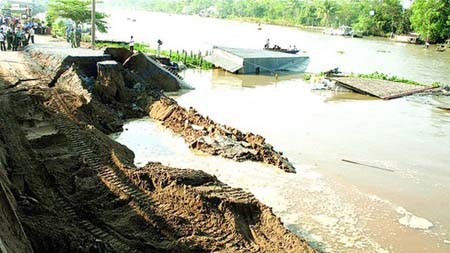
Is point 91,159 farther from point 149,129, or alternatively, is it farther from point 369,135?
point 369,135

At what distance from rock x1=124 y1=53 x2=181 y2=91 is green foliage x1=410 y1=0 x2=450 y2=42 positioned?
54.3 metres

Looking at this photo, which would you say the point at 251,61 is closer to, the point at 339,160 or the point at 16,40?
the point at 16,40

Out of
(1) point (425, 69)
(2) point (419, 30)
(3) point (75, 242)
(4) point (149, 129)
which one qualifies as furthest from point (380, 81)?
(2) point (419, 30)

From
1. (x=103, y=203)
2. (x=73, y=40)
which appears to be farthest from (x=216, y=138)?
(x=73, y=40)

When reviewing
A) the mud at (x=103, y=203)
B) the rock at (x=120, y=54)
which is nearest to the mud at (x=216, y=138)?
the mud at (x=103, y=203)

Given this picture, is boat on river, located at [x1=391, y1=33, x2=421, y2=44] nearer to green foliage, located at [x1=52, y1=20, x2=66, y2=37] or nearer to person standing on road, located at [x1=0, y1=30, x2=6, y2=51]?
green foliage, located at [x1=52, y1=20, x2=66, y2=37]

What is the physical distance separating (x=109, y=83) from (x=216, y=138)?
5.94 meters

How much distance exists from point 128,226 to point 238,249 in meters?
1.76

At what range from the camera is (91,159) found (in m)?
9.84

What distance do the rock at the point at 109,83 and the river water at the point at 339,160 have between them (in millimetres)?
1969

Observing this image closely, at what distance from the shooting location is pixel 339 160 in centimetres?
1404

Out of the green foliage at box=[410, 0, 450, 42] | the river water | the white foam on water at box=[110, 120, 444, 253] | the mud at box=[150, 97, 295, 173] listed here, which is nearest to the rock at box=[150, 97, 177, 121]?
the mud at box=[150, 97, 295, 173]

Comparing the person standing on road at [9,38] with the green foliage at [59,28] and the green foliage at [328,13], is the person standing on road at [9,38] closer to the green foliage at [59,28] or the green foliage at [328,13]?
the green foliage at [59,28]

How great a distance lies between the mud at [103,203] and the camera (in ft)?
20.4
